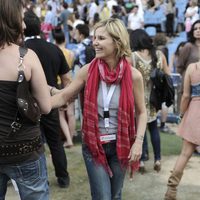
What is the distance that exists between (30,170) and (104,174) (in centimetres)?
70

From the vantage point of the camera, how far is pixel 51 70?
4.61 metres

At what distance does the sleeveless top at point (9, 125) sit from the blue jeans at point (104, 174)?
0.67 meters

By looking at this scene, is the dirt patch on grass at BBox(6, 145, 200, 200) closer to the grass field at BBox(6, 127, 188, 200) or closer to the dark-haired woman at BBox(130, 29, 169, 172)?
the grass field at BBox(6, 127, 188, 200)

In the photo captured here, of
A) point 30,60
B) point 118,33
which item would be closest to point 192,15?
point 118,33

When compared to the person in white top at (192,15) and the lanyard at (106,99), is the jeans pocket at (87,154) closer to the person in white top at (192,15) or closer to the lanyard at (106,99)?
the lanyard at (106,99)

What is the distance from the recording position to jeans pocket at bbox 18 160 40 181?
2.53 metres

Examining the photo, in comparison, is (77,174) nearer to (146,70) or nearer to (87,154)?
(146,70)

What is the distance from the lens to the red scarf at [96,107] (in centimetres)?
303

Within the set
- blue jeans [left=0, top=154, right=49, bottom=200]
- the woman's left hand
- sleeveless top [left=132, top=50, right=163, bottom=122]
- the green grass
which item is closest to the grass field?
the green grass

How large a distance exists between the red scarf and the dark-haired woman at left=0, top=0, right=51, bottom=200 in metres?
0.49

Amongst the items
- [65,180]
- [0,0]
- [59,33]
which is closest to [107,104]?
[0,0]

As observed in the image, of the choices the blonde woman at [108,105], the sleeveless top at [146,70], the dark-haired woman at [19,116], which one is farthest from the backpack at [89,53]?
the dark-haired woman at [19,116]

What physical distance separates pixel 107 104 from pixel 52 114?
1.61m

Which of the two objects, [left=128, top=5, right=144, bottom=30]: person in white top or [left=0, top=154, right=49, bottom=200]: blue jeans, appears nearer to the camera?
[left=0, top=154, right=49, bottom=200]: blue jeans
